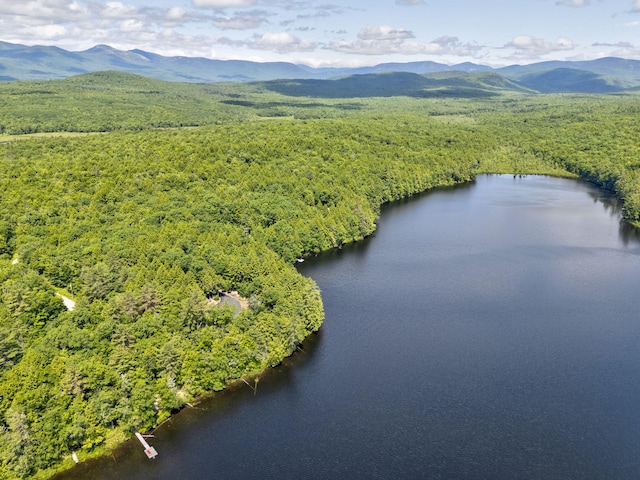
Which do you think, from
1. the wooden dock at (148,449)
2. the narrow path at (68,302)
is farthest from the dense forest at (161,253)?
the wooden dock at (148,449)

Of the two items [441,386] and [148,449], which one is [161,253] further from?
[441,386]

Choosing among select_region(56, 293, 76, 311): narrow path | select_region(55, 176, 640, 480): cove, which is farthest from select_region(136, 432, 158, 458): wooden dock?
select_region(56, 293, 76, 311): narrow path

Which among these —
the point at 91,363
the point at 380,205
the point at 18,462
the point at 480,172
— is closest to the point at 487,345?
the point at 91,363

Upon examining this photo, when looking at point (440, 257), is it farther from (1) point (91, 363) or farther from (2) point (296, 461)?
(1) point (91, 363)

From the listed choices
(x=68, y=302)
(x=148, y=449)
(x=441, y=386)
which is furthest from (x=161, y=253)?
(x=441, y=386)

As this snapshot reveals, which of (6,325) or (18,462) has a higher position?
(6,325)
